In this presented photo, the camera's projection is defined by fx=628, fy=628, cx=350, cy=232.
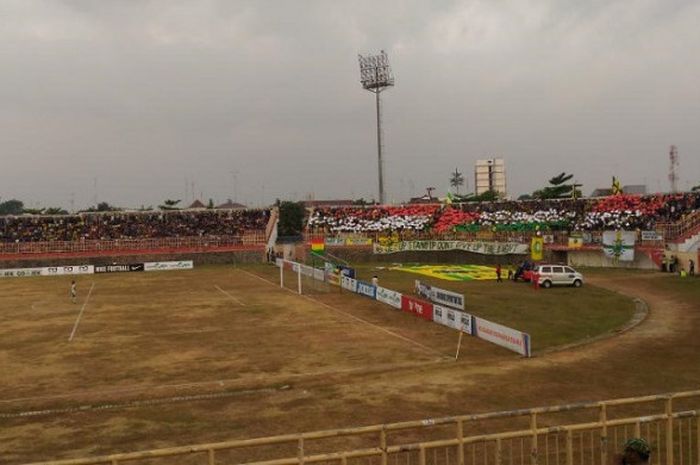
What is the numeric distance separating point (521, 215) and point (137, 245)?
45912 millimetres

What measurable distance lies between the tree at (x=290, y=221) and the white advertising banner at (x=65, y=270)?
97.8 feet

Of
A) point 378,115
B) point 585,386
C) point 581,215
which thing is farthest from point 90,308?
point 378,115

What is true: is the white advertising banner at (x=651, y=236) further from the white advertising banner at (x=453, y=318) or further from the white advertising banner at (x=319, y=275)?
the white advertising banner at (x=453, y=318)

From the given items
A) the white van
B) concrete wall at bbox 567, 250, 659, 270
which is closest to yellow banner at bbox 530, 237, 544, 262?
concrete wall at bbox 567, 250, 659, 270

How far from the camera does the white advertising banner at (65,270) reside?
219 ft

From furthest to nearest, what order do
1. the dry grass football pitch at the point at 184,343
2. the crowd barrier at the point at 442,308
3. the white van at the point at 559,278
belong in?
the white van at the point at 559,278
the crowd barrier at the point at 442,308
the dry grass football pitch at the point at 184,343

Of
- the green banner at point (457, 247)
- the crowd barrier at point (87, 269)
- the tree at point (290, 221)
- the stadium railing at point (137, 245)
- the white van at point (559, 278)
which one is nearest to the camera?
the white van at point (559, 278)

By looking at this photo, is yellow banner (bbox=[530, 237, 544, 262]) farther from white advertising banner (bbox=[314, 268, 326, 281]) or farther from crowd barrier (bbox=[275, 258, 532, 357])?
white advertising banner (bbox=[314, 268, 326, 281])

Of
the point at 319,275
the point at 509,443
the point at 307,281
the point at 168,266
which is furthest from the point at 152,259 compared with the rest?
the point at 509,443

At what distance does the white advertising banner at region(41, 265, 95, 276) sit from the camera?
6681cm

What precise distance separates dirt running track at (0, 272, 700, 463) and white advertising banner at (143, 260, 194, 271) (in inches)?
2036

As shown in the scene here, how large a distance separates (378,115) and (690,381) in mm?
78135

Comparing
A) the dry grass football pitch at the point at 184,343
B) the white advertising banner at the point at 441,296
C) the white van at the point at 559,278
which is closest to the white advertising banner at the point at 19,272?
the dry grass football pitch at the point at 184,343

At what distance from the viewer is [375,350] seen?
83.2 feet
